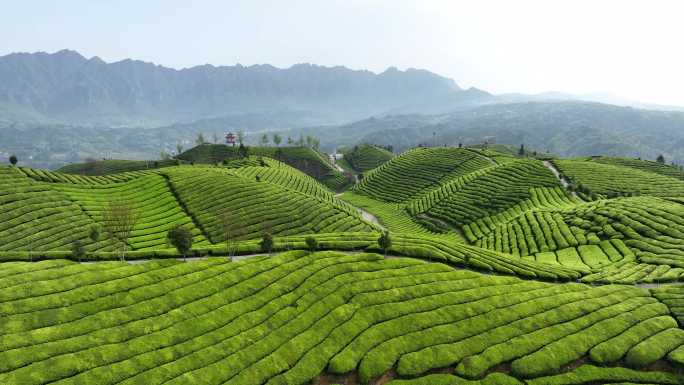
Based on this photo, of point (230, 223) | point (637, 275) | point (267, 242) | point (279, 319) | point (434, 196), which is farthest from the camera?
point (434, 196)

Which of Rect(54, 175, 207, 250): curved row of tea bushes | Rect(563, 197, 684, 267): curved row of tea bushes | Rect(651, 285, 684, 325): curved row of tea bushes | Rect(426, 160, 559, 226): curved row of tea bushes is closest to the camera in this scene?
Rect(651, 285, 684, 325): curved row of tea bushes

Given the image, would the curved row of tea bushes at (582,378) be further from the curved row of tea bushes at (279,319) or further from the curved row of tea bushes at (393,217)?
the curved row of tea bushes at (393,217)

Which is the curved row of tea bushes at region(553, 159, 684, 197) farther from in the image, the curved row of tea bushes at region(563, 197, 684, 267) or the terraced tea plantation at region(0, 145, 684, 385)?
the terraced tea plantation at region(0, 145, 684, 385)

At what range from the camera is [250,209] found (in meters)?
109

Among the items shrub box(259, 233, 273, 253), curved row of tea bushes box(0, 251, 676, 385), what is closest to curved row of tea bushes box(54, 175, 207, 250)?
shrub box(259, 233, 273, 253)

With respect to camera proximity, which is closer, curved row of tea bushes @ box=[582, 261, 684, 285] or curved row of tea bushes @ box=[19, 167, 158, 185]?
curved row of tea bushes @ box=[582, 261, 684, 285]

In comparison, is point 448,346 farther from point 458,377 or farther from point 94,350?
point 94,350

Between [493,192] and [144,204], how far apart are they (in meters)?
122

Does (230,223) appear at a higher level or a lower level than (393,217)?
higher

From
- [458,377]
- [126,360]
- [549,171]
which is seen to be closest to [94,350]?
[126,360]

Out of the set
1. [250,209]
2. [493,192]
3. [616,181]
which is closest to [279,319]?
[250,209]

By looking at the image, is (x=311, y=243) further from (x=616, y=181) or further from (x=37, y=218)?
(x=616, y=181)

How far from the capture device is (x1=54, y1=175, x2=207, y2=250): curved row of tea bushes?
92188 millimetres

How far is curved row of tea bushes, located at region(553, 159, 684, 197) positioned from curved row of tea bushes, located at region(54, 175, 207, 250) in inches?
5678
